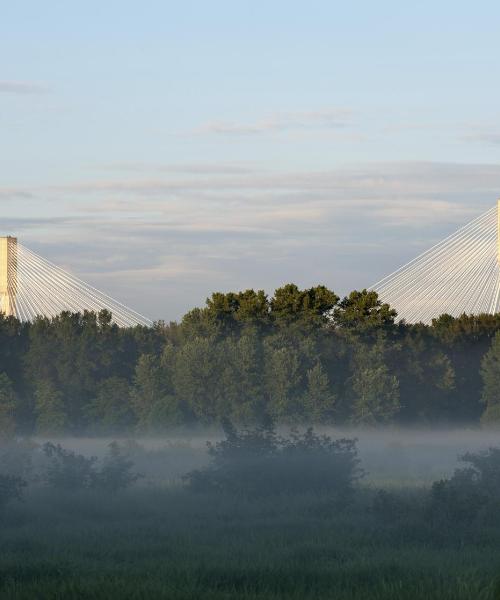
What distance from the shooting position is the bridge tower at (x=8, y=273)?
8195 cm

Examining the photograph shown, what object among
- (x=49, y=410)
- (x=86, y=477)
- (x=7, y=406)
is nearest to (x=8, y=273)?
(x=49, y=410)

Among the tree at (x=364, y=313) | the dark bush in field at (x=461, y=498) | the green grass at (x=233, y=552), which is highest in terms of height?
the tree at (x=364, y=313)

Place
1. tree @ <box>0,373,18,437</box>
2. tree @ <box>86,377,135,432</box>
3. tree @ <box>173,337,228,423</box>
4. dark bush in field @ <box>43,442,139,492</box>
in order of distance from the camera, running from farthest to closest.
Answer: tree @ <box>86,377,135,432</box>, tree @ <box>173,337,228,423</box>, tree @ <box>0,373,18,437</box>, dark bush in field @ <box>43,442,139,492</box>

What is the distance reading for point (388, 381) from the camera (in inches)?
3007

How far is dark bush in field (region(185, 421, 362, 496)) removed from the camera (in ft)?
119

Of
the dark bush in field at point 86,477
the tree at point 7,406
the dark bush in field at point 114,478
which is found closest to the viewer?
the dark bush in field at point 114,478

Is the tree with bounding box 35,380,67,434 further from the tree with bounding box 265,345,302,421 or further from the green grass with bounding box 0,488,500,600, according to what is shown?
the green grass with bounding box 0,488,500,600

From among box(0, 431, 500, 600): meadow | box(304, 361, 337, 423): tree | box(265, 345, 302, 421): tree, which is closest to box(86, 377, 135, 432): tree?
box(265, 345, 302, 421): tree

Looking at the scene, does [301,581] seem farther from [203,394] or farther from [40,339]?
[40,339]

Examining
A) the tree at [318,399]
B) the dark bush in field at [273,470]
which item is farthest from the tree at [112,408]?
the dark bush in field at [273,470]

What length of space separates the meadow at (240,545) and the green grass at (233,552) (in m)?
0.04

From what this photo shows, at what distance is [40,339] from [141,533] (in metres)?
59.8

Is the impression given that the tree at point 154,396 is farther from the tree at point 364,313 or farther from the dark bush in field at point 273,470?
the dark bush in field at point 273,470

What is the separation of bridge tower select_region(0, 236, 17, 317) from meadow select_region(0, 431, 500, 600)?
141 ft
